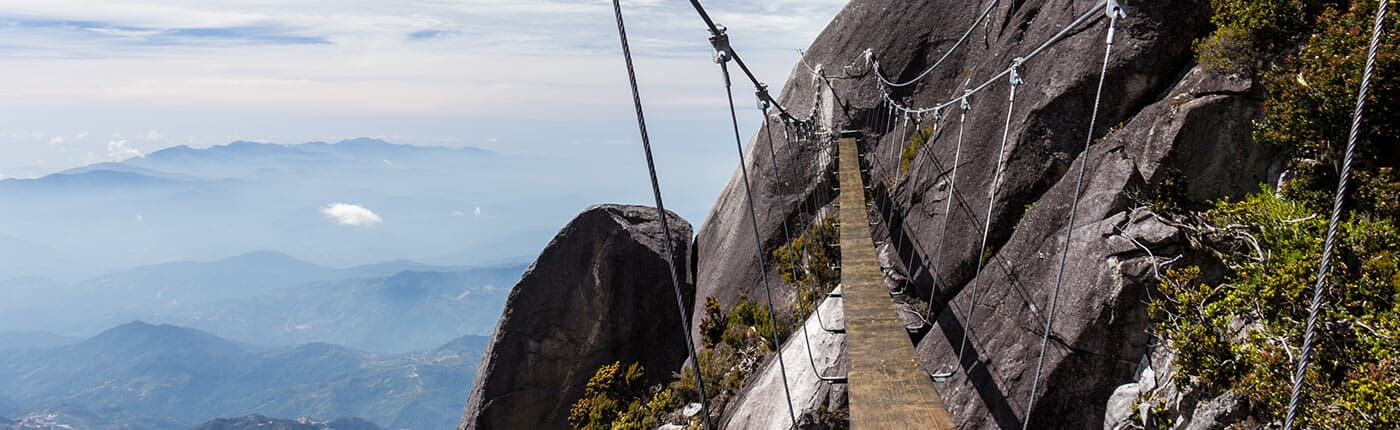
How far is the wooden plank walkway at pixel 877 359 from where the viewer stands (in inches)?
270

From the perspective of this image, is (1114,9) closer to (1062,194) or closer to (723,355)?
(1062,194)

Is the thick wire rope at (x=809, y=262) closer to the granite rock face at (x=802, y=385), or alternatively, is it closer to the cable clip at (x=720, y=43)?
the granite rock face at (x=802, y=385)

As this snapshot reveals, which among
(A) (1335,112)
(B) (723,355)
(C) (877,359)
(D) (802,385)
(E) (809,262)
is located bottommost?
(B) (723,355)

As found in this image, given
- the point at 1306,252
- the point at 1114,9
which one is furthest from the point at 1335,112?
the point at 1114,9

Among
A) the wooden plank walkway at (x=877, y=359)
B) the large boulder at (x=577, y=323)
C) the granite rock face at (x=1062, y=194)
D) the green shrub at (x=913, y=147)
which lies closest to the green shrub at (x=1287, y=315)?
the granite rock face at (x=1062, y=194)

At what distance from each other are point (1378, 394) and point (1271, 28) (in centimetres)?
433

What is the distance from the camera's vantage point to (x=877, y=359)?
8180 millimetres

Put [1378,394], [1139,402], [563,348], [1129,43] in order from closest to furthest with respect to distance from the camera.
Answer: [1378,394] < [1139,402] < [1129,43] < [563,348]

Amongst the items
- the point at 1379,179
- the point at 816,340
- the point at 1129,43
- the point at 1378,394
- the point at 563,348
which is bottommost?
the point at 563,348

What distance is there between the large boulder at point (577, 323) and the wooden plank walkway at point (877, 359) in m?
9.34

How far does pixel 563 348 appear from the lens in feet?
66.9

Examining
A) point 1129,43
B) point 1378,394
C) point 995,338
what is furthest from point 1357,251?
point 1129,43

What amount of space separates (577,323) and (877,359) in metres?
13.6

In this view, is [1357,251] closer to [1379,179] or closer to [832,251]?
[1379,179]
